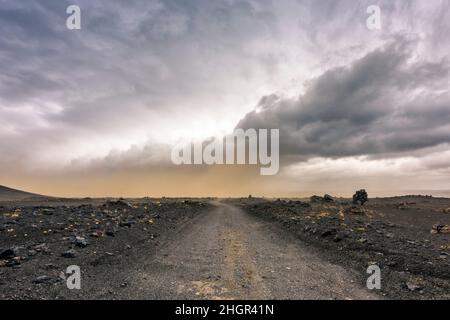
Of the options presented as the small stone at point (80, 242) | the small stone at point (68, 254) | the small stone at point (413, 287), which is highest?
the small stone at point (80, 242)

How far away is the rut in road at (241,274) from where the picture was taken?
9.28 m

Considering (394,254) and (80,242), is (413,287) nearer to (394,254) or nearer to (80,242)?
(394,254)

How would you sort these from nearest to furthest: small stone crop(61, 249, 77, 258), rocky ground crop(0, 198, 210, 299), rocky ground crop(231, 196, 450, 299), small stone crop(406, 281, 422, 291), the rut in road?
the rut in road < rocky ground crop(0, 198, 210, 299) < small stone crop(406, 281, 422, 291) < rocky ground crop(231, 196, 450, 299) < small stone crop(61, 249, 77, 258)

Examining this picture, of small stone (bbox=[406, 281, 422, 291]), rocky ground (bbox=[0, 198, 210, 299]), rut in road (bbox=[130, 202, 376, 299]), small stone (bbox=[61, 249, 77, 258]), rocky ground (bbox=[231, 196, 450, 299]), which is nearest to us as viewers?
rut in road (bbox=[130, 202, 376, 299])

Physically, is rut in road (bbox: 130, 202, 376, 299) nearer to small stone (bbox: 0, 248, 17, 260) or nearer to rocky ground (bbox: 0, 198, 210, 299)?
Result: rocky ground (bbox: 0, 198, 210, 299)

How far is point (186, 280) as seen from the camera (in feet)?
34.4

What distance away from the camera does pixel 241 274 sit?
11.1 meters

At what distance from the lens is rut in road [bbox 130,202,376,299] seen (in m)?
9.28

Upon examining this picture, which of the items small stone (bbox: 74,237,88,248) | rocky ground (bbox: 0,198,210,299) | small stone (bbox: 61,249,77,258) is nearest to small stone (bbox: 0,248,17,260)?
rocky ground (bbox: 0,198,210,299)

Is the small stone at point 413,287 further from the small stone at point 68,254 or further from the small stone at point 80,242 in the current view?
the small stone at point 80,242

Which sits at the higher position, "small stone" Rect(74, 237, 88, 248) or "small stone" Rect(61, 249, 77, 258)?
"small stone" Rect(74, 237, 88, 248)

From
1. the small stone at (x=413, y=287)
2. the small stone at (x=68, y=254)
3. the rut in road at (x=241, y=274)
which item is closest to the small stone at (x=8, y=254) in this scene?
the small stone at (x=68, y=254)
